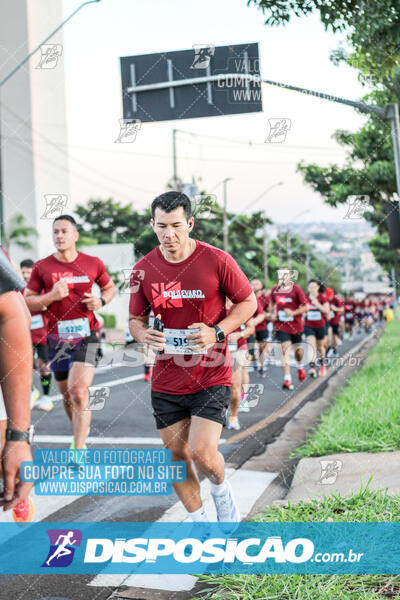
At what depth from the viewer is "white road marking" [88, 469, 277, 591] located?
3.70 metres

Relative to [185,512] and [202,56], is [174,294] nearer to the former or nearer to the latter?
[185,512]

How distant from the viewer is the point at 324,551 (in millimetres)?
3586

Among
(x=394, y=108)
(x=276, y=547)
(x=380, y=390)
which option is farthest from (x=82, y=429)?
(x=394, y=108)

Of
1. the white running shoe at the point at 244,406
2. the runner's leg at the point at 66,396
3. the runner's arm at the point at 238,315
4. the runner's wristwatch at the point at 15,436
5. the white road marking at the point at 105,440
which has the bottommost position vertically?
the white running shoe at the point at 244,406

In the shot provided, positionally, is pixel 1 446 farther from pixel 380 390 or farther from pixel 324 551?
pixel 380 390

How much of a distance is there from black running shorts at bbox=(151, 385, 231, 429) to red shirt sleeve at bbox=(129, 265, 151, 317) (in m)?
0.51

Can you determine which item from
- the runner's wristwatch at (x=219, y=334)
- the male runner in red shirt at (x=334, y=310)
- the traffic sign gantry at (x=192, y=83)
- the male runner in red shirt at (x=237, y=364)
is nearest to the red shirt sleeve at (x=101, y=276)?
the traffic sign gantry at (x=192, y=83)

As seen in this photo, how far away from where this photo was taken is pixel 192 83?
246 inches

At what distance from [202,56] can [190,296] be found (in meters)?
2.91

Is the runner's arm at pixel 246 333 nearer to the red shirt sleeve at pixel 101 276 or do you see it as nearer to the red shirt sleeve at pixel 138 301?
the red shirt sleeve at pixel 101 276

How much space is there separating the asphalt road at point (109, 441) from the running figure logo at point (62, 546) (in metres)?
0.20

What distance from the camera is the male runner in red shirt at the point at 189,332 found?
13.2 feet

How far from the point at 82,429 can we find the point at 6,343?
410 centimetres

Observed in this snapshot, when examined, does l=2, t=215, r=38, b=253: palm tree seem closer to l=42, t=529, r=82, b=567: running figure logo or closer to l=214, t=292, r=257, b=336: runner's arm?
l=42, t=529, r=82, b=567: running figure logo
